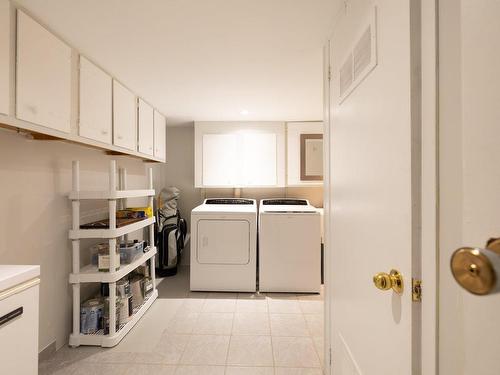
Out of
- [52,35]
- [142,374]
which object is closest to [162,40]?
[52,35]

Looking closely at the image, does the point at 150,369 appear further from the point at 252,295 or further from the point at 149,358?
the point at 252,295

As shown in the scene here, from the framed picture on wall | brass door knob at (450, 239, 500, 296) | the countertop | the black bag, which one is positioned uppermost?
the framed picture on wall

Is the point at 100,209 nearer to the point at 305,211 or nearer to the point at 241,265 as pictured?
the point at 241,265

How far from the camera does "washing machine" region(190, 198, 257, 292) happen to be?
2.97 meters

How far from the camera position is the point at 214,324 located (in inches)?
90.7

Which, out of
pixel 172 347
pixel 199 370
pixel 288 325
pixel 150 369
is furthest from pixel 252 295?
pixel 150 369

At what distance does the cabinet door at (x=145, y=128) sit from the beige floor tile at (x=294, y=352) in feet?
7.33

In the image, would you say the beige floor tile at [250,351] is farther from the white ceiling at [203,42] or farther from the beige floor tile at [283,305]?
the white ceiling at [203,42]

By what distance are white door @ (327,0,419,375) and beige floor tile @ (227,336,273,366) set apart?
699mm

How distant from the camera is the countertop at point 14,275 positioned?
3.27 feet

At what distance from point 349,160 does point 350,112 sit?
0.21 m

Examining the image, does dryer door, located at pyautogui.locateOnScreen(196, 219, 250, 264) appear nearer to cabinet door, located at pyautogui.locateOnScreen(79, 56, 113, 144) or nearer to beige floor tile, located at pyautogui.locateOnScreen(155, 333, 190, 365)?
beige floor tile, located at pyautogui.locateOnScreen(155, 333, 190, 365)

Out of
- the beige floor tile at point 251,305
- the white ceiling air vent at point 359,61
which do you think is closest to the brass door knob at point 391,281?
the white ceiling air vent at point 359,61

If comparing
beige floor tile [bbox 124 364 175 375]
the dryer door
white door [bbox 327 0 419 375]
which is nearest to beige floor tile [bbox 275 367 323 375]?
white door [bbox 327 0 419 375]
